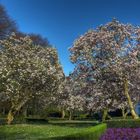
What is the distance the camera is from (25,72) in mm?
38562

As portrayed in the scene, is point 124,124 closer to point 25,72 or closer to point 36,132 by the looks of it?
point 36,132

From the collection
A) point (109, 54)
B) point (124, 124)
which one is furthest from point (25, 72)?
point (124, 124)

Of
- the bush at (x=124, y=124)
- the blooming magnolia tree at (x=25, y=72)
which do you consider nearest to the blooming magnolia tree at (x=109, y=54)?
the blooming magnolia tree at (x=25, y=72)

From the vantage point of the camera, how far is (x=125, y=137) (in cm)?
1986

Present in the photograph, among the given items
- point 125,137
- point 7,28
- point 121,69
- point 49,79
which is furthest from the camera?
point 7,28

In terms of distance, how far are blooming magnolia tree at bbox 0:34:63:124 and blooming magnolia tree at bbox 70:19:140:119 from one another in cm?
308

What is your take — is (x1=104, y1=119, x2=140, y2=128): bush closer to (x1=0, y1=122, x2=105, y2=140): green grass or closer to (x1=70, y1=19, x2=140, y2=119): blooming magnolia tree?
(x1=0, y1=122, x2=105, y2=140): green grass

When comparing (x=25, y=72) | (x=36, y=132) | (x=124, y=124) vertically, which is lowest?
(x=36, y=132)

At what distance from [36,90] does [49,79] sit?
1783 millimetres

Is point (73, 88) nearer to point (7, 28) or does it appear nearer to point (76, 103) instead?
point (76, 103)

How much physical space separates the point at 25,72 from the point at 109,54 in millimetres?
7788

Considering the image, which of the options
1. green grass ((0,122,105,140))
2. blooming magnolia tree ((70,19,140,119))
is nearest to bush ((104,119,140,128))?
green grass ((0,122,105,140))

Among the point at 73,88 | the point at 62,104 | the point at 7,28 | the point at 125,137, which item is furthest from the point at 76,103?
the point at 125,137

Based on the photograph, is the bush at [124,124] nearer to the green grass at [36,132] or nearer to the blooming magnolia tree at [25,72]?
the green grass at [36,132]
